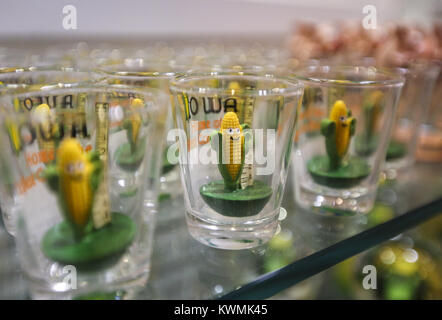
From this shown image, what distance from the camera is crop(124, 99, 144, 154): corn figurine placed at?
40 centimetres

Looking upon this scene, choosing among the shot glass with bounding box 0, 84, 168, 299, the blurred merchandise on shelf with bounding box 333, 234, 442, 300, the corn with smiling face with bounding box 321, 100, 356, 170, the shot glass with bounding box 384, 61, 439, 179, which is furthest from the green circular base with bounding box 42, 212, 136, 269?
the blurred merchandise on shelf with bounding box 333, 234, 442, 300

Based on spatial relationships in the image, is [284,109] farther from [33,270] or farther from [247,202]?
[33,270]

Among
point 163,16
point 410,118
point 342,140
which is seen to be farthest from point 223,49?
point 342,140

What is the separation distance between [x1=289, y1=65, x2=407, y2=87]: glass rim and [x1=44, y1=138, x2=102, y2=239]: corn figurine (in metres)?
0.31

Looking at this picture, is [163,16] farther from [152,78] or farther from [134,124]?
[134,124]

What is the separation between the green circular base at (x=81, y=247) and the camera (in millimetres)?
353

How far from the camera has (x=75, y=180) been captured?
34 centimetres

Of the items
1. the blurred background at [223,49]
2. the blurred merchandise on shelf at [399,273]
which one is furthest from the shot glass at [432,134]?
the blurred merchandise on shelf at [399,273]

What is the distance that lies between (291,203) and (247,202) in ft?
0.59

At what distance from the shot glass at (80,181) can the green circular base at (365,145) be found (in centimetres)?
31

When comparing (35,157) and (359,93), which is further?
(359,93)

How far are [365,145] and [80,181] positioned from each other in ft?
1.38

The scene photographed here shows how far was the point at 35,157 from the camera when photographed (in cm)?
35

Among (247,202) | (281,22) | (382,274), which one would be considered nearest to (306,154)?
(247,202)
